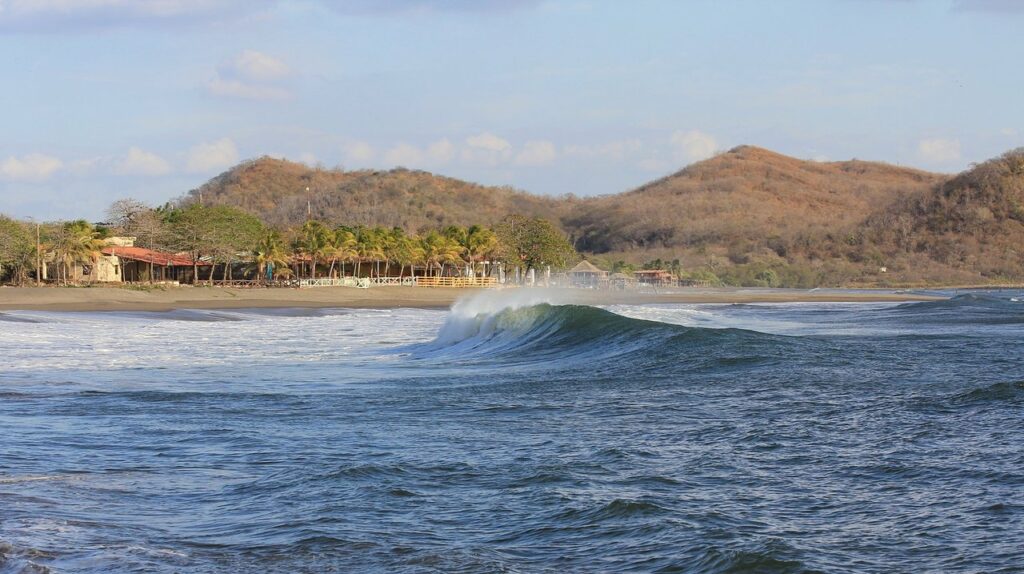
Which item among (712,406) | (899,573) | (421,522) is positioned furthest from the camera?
(712,406)

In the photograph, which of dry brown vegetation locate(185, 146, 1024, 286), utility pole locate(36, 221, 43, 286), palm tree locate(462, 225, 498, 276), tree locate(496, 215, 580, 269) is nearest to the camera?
utility pole locate(36, 221, 43, 286)

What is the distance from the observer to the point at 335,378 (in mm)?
15938

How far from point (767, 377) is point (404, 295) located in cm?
5061

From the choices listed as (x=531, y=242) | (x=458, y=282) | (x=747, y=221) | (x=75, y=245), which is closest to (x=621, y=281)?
(x=531, y=242)

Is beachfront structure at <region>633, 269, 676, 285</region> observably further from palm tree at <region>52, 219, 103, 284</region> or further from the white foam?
the white foam

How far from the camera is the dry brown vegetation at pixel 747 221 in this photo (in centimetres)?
11969

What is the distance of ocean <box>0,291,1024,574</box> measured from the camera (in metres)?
6.05

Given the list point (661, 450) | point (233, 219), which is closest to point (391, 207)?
point (233, 219)

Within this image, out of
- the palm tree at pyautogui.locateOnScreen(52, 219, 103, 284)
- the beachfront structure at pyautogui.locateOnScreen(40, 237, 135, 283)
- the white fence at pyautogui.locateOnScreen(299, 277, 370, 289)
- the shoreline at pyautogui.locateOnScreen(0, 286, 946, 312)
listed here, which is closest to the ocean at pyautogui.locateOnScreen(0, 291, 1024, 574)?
the shoreline at pyautogui.locateOnScreen(0, 286, 946, 312)

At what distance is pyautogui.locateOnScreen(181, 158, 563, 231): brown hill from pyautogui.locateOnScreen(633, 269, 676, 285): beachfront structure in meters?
37.8

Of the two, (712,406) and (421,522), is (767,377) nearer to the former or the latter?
Result: (712,406)

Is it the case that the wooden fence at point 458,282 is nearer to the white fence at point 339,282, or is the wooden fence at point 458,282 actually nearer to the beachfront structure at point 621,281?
the white fence at point 339,282

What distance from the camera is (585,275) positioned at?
102m

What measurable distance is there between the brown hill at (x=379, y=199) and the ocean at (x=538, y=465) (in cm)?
12285
